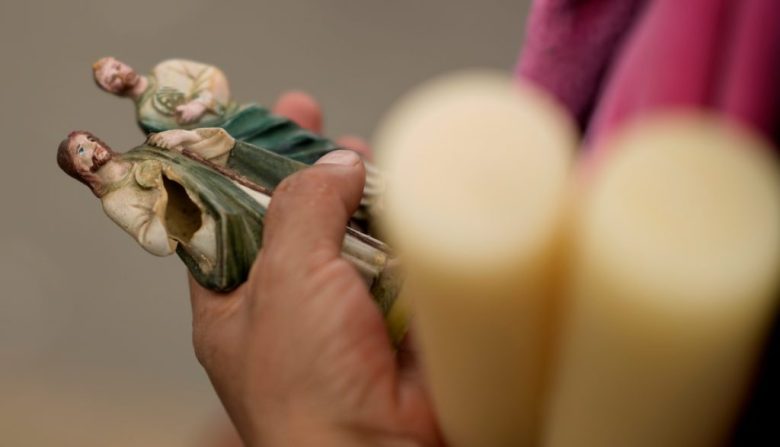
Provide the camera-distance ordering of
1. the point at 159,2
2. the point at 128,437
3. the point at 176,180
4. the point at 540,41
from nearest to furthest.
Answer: the point at 540,41 < the point at 176,180 < the point at 128,437 < the point at 159,2

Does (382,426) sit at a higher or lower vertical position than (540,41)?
lower

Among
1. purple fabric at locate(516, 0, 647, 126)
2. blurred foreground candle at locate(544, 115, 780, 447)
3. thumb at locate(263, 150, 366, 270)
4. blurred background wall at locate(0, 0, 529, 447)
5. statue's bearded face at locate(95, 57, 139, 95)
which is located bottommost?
blurred background wall at locate(0, 0, 529, 447)

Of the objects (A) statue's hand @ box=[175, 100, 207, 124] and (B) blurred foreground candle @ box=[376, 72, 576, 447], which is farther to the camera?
(A) statue's hand @ box=[175, 100, 207, 124]

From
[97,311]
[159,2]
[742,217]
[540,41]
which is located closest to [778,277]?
[742,217]

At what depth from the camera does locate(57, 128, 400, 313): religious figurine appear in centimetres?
58

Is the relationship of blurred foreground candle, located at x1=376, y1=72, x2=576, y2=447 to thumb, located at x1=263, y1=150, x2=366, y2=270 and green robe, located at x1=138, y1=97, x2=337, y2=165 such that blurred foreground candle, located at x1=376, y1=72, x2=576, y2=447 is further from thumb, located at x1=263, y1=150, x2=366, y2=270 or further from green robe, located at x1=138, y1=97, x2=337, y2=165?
green robe, located at x1=138, y1=97, x2=337, y2=165

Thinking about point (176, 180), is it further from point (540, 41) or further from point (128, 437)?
point (128, 437)

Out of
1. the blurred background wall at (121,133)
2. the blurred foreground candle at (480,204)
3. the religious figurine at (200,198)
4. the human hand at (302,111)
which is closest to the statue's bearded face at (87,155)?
the religious figurine at (200,198)

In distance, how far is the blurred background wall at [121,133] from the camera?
128 cm

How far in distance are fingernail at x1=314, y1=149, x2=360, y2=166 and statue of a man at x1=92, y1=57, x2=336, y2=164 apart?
0.11ft

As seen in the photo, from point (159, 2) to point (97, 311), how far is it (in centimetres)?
50

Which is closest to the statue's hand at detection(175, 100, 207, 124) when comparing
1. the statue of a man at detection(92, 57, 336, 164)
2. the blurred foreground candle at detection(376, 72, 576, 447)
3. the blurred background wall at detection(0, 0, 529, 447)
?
the statue of a man at detection(92, 57, 336, 164)

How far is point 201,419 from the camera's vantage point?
4.12 feet

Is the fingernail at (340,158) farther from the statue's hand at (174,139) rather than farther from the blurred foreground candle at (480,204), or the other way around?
the blurred foreground candle at (480,204)
